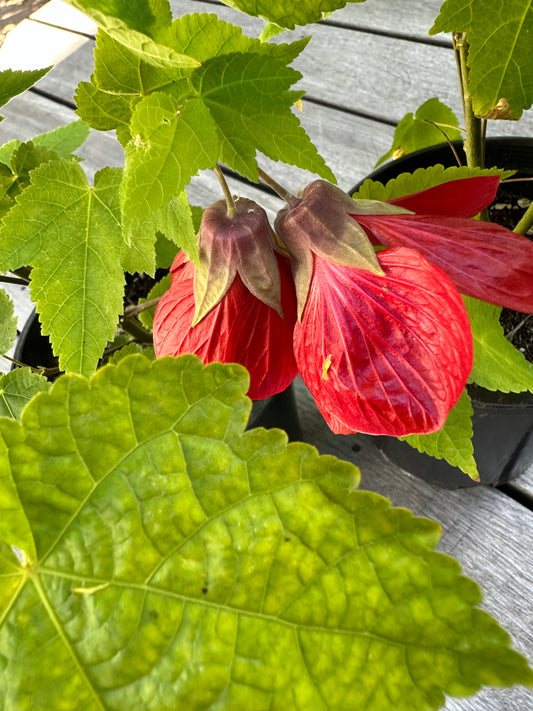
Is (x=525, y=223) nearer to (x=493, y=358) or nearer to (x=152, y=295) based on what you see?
(x=493, y=358)

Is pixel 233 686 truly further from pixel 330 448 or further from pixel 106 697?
pixel 330 448

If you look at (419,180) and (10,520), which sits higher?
(419,180)

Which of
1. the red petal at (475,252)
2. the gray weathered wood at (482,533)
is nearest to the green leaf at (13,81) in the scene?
the red petal at (475,252)

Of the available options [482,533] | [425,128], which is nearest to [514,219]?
[425,128]

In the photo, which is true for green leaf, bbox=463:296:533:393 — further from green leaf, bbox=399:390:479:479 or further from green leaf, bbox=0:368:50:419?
green leaf, bbox=0:368:50:419

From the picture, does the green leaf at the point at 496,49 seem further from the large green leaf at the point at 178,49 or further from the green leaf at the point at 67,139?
the green leaf at the point at 67,139

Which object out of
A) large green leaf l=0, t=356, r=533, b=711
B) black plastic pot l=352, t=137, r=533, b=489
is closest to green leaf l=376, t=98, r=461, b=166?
black plastic pot l=352, t=137, r=533, b=489

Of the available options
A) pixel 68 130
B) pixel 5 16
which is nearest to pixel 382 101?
pixel 68 130
